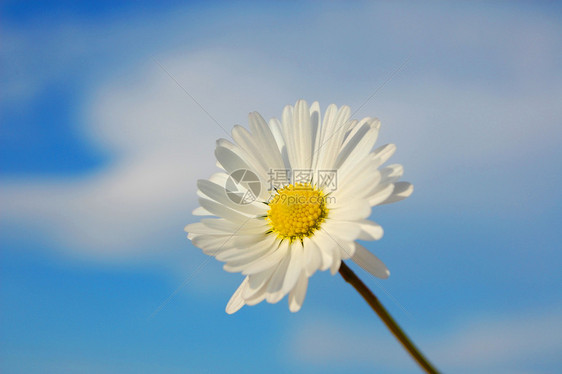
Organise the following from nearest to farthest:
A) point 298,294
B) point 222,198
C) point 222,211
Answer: point 298,294
point 222,211
point 222,198

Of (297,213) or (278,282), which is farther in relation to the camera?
(297,213)

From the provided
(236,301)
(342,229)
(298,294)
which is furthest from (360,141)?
(236,301)

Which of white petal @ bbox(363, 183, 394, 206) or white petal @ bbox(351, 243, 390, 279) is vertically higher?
white petal @ bbox(363, 183, 394, 206)

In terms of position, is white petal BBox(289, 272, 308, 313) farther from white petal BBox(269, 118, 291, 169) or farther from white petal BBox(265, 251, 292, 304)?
white petal BBox(269, 118, 291, 169)

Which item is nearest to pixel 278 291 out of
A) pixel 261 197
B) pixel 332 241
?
pixel 332 241

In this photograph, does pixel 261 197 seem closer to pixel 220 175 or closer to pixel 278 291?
pixel 220 175

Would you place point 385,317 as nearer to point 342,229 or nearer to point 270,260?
point 342,229

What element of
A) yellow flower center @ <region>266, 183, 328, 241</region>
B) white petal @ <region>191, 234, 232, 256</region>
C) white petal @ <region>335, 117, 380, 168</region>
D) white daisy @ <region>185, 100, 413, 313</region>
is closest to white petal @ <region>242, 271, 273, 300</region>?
white daisy @ <region>185, 100, 413, 313</region>

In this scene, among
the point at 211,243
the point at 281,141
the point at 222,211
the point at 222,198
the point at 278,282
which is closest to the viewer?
the point at 278,282
